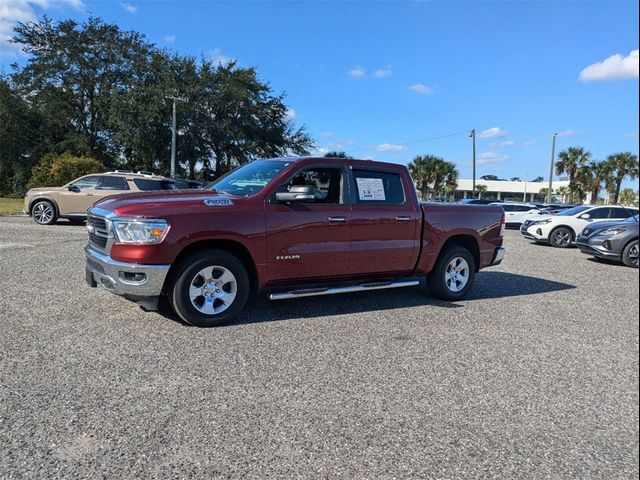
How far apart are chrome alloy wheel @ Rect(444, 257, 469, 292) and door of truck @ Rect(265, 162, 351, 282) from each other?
1852 mm

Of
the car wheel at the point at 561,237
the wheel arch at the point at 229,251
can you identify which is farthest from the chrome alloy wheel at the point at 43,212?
the car wheel at the point at 561,237

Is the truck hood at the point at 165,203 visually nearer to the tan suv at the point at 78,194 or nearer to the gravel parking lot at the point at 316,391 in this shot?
the gravel parking lot at the point at 316,391

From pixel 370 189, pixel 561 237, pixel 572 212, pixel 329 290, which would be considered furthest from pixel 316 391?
pixel 572 212

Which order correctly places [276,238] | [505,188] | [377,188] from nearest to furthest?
[276,238]
[377,188]
[505,188]

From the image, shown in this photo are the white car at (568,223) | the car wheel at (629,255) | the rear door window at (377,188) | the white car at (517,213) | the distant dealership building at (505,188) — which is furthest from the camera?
the distant dealership building at (505,188)

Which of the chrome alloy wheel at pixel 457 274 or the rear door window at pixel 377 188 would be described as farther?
the chrome alloy wheel at pixel 457 274

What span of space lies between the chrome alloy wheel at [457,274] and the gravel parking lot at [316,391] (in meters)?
0.54

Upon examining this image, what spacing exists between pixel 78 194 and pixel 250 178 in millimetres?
11555

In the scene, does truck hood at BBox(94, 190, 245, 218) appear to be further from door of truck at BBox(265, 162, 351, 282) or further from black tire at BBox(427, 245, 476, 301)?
black tire at BBox(427, 245, 476, 301)

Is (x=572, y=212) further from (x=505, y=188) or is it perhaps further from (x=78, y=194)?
(x=505, y=188)

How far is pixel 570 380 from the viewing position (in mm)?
4086

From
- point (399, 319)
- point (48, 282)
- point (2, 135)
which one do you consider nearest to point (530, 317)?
point (399, 319)

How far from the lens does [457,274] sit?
7.11 meters

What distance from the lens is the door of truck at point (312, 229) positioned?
5.47 meters
